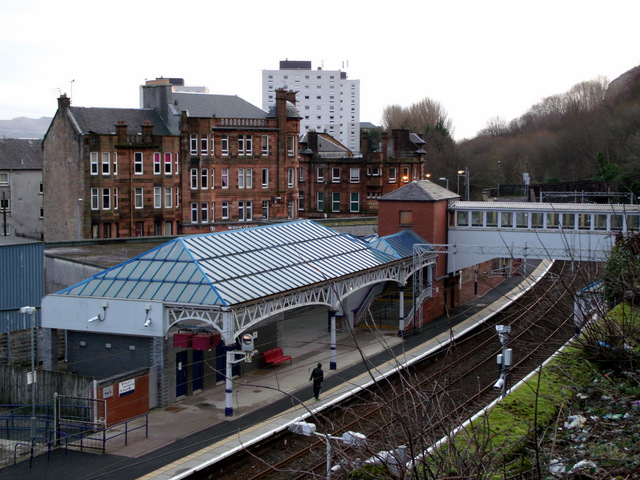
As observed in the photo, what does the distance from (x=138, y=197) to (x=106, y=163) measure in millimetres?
3384

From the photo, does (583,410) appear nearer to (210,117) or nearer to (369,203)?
(210,117)

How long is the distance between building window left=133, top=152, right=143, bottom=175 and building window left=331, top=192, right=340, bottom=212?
968 inches

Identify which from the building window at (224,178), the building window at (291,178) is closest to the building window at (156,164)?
the building window at (224,178)

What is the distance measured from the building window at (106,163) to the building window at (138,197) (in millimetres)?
2454

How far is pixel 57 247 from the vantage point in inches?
1646

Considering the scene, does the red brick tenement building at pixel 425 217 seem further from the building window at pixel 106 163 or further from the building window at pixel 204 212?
the building window at pixel 106 163

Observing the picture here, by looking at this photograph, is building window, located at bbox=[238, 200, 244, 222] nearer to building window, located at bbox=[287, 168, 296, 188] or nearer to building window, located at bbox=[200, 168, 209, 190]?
building window, located at bbox=[200, 168, 209, 190]

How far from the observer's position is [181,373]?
26.7 m

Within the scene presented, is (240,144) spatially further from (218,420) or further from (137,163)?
(218,420)

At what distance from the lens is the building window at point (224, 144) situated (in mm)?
57522

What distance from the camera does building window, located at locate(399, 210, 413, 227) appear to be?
1673 inches

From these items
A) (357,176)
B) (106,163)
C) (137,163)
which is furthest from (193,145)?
(357,176)

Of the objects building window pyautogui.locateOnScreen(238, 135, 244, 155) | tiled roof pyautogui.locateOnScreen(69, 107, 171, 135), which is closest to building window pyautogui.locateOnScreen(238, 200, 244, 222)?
building window pyautogui.locateOnScreen(238, 135, 244, 155)

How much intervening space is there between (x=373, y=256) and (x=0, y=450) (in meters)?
19.3
